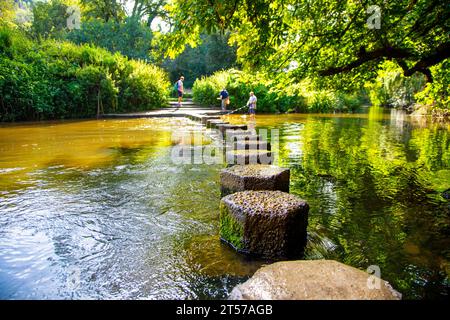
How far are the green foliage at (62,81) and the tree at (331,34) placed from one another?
42.8ft

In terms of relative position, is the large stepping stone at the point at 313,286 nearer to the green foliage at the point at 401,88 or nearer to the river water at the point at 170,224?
the river water at the point at 170,224

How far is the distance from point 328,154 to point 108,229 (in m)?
6.68

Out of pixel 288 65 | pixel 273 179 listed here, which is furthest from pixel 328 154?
pixel 273 179

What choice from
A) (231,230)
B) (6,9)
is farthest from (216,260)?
(6,9)

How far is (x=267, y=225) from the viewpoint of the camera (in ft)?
10.9

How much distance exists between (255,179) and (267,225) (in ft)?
3.56

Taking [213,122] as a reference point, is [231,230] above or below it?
below

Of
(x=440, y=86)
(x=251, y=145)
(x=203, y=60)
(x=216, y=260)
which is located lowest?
(x=216, y=260)

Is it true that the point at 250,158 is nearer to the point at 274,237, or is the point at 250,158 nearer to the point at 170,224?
the point at 170,224

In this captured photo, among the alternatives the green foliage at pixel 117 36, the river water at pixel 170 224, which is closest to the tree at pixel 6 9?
the green foliage at pixel 117 36

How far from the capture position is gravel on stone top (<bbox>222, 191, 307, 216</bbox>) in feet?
10.8

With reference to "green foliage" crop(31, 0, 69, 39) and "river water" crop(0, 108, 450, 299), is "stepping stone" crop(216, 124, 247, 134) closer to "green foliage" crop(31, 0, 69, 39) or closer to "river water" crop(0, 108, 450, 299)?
"river water" crop(0, 108, 450, 299)

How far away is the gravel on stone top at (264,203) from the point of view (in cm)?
330
